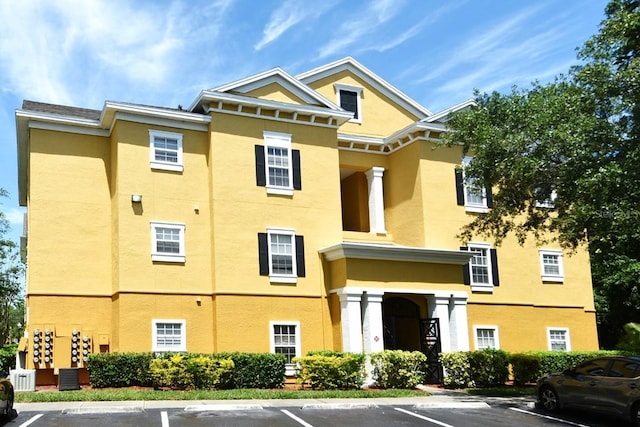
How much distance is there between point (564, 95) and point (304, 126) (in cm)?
1056

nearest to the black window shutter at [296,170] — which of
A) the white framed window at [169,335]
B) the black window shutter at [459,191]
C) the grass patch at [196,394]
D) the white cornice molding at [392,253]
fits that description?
the white cornice molding at [392,253]

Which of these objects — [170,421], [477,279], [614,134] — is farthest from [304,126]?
[170,421]

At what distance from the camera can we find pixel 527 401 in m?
20.3

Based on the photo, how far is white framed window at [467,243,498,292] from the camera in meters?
29.2

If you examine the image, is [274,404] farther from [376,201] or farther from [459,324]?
[376,201]

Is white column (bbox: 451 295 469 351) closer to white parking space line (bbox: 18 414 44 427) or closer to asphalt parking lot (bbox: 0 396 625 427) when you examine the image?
asphalt parking lot (bbox: 0 396 625 427)

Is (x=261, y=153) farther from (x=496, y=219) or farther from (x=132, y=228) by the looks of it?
(x=496, y=219)

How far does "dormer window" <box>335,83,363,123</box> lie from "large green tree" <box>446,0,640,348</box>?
9.21m

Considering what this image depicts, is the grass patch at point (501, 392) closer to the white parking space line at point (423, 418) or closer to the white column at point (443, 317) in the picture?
the white column at point (443, 317)

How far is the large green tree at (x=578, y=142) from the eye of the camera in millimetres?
17625

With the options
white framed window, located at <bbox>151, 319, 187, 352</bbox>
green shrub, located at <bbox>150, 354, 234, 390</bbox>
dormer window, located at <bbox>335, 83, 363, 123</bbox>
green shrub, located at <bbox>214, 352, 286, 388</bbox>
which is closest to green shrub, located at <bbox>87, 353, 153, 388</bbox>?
green shrub, located at <bbox>150, 354, 234, 390</bbox>

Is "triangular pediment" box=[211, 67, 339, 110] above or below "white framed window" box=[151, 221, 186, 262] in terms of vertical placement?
above

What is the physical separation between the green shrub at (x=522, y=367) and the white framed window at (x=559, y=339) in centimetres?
628

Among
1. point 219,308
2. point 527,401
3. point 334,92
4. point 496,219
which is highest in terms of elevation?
point 334,92
